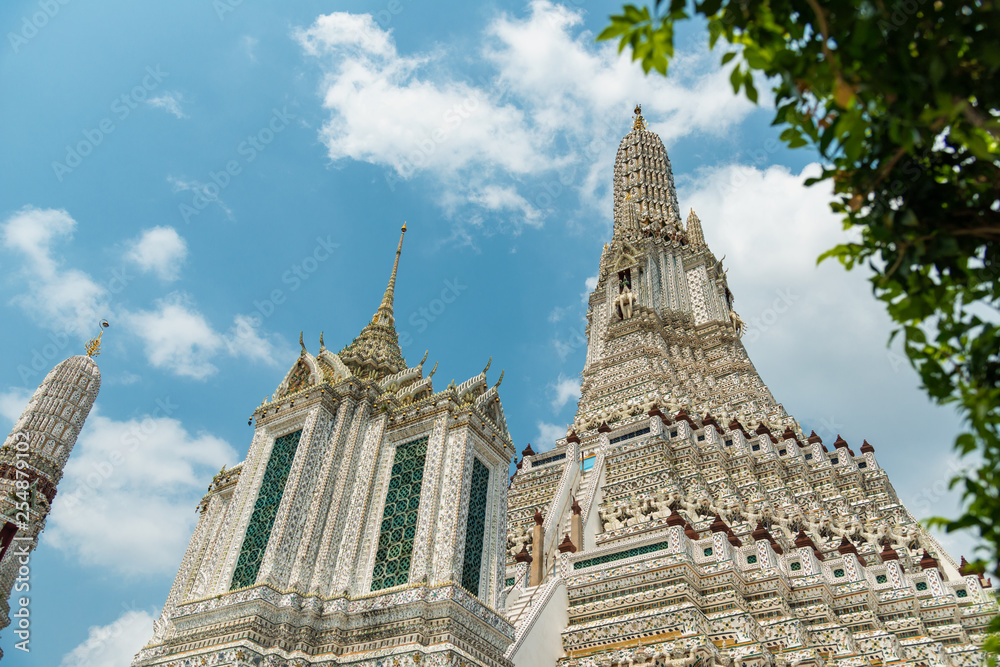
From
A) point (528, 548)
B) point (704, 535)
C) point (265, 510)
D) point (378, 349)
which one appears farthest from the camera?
point (528, 548)

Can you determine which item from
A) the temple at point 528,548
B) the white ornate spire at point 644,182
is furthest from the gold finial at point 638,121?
the temple at point 528,548

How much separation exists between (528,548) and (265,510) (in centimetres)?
1029

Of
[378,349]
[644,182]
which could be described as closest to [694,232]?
[644,182]

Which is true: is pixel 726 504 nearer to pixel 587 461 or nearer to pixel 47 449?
pixel 587 461

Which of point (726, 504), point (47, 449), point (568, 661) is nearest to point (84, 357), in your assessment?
point (47, 449)

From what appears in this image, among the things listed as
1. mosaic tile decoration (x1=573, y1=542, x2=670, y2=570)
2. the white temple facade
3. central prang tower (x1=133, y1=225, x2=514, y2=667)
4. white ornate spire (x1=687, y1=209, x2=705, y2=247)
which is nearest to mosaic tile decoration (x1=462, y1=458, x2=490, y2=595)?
central prang tower (x1=133, y1=225, x2=514, y2=667)

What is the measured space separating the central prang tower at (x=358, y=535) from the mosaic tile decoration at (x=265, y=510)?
21mm

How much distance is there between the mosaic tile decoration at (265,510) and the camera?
10648 mm

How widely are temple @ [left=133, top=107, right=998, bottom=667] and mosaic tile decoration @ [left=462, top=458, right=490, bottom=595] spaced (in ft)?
0.10

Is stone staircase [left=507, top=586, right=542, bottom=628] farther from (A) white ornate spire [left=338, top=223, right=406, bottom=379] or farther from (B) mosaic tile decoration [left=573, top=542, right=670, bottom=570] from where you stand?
(A) white ornate spire [left=338, top=223, right=406, bottom=379]

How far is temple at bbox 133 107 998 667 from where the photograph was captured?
9922 mm

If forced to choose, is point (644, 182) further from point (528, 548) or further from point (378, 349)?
point (378, 349)

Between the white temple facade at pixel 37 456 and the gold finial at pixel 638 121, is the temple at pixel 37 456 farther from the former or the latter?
the gold finial at pixel 638 121

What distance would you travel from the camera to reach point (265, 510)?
11.3 metres
